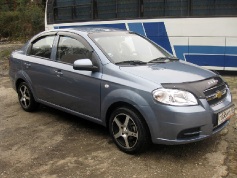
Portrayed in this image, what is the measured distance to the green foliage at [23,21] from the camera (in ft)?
68.2

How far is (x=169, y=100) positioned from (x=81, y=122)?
2.21m

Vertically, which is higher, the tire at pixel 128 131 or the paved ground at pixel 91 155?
the tire at pixel 128 131

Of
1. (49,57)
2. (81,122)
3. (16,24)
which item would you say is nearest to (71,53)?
(49,57)

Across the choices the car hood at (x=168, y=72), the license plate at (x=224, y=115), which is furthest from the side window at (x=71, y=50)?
the license plate at (x=224, y=115)

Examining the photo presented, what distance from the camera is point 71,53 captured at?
526cm

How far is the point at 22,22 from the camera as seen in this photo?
2236 centimetres

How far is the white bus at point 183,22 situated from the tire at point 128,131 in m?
5.21

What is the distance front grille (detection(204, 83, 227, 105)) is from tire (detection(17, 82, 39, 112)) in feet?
11.0

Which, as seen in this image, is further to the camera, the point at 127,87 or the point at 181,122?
the point at 127,87

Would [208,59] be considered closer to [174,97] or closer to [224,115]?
[224,115]

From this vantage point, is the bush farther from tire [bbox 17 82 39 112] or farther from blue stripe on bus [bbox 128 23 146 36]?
tire [bbox 17 82 39 112]

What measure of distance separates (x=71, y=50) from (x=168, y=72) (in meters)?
1.63

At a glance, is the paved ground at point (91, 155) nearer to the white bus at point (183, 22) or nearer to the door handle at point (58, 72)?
the door handle at point (58, 72)

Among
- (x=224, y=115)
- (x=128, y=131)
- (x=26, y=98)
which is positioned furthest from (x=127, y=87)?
(x=26, y=98)
